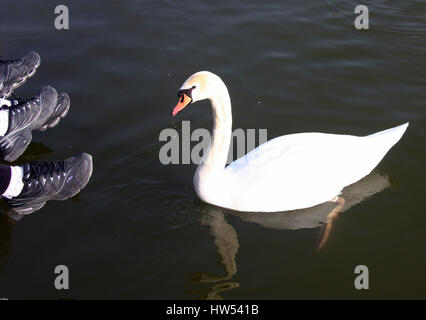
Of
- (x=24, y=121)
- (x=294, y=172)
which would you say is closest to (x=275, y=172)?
(x=294, y=172)

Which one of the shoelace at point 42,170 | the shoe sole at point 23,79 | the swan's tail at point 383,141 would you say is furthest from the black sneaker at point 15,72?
the swan's tail at point 383,141

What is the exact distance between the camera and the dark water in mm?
4898

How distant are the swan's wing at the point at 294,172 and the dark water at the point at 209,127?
219 millimetres

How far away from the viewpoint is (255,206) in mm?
5297

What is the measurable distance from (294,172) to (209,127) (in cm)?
158

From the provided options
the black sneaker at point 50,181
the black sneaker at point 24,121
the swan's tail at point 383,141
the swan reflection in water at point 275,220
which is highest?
the black sneaker at point 24,121

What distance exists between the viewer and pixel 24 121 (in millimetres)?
5980

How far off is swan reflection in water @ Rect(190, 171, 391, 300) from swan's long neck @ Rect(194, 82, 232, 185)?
40 centimetres

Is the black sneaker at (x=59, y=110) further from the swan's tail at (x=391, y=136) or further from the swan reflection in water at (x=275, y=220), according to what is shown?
the swan's tail at (x=391, y=136)

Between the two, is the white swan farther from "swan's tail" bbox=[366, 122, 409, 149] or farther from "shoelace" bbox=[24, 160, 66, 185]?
"shoelace" bbox=[24, 160, 66, 185]

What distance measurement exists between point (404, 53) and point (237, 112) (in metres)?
2.57

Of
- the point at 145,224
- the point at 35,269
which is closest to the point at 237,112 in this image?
the point at 145,224

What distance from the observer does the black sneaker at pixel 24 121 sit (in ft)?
19.2

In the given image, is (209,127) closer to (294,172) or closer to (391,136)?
(294,172)
